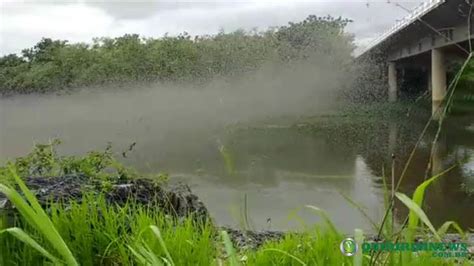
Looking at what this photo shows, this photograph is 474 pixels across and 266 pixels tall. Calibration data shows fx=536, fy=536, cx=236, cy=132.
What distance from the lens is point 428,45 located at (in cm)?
2022

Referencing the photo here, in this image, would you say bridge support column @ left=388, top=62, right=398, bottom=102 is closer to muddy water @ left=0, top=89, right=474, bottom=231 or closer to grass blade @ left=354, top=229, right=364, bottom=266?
muddy water @ left=0, top=89, right=474, bottom=231

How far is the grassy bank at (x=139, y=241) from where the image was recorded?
1490 mm

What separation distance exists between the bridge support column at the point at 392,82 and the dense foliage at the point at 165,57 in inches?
139

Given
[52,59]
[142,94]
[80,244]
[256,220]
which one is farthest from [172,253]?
[52,59]

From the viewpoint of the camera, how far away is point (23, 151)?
13.5 m

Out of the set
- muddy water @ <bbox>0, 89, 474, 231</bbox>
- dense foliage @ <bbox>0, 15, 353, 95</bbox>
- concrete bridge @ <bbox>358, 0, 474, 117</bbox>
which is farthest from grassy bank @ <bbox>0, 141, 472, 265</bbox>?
dense foliage @ <bbox>0, 15, 353, 95</bbox>

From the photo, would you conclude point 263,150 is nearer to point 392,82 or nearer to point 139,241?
point 139,241

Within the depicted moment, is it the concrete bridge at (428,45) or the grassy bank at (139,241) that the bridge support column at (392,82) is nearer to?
the concrete bridge at (428,45)

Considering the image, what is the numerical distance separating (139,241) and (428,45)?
20.2 metres

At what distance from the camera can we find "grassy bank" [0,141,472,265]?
1.49 metres

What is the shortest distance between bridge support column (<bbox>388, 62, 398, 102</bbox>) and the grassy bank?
1108 inches

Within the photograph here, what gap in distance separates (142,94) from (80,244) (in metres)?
27.9

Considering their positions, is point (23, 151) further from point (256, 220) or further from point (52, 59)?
point (52, 59)

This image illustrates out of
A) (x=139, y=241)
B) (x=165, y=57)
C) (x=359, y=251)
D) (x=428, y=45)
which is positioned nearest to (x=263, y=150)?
(x=428, y=45)
